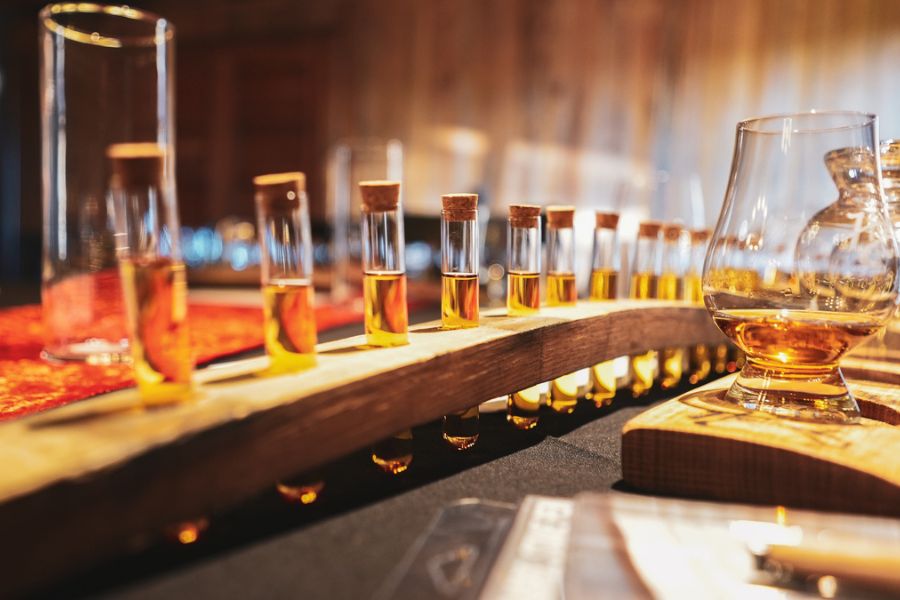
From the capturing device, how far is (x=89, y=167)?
1209 mm

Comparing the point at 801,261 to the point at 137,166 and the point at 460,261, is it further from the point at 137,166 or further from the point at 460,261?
the point at 137,166

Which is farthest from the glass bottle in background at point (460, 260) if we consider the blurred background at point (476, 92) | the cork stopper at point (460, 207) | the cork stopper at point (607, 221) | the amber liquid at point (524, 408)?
the blurred background at point (476, 92)

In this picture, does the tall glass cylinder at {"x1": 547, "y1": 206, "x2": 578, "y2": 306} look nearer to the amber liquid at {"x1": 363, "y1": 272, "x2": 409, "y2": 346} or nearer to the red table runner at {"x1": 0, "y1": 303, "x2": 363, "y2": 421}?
the amber liquid at {"x1": 363, "y1": 272, "x2": 409, "y2": 346}

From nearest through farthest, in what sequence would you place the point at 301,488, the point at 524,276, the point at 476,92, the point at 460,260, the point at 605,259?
the point at 301,488, the point at 460,260, the point at 524,276, the point at 605,259, the point at 476,92

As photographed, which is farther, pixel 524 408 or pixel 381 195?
pixel 524 408

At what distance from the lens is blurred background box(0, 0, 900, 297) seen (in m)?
4.53

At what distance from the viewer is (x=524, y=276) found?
0.96 m

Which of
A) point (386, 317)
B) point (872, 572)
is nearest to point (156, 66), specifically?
point (386, 317)

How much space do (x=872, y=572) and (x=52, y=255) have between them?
1190 millimetres

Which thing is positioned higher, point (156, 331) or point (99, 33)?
point (99, 33)

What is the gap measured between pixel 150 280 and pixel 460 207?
15.2 inches

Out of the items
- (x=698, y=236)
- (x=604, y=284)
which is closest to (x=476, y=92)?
(x=698, y=236)

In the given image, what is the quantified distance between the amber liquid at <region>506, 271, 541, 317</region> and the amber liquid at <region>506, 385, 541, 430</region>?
126mm

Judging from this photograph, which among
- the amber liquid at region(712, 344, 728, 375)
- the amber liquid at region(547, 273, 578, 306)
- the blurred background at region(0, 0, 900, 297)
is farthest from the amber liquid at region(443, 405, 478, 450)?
the blurred background at region(0, 0, 900, 297)
